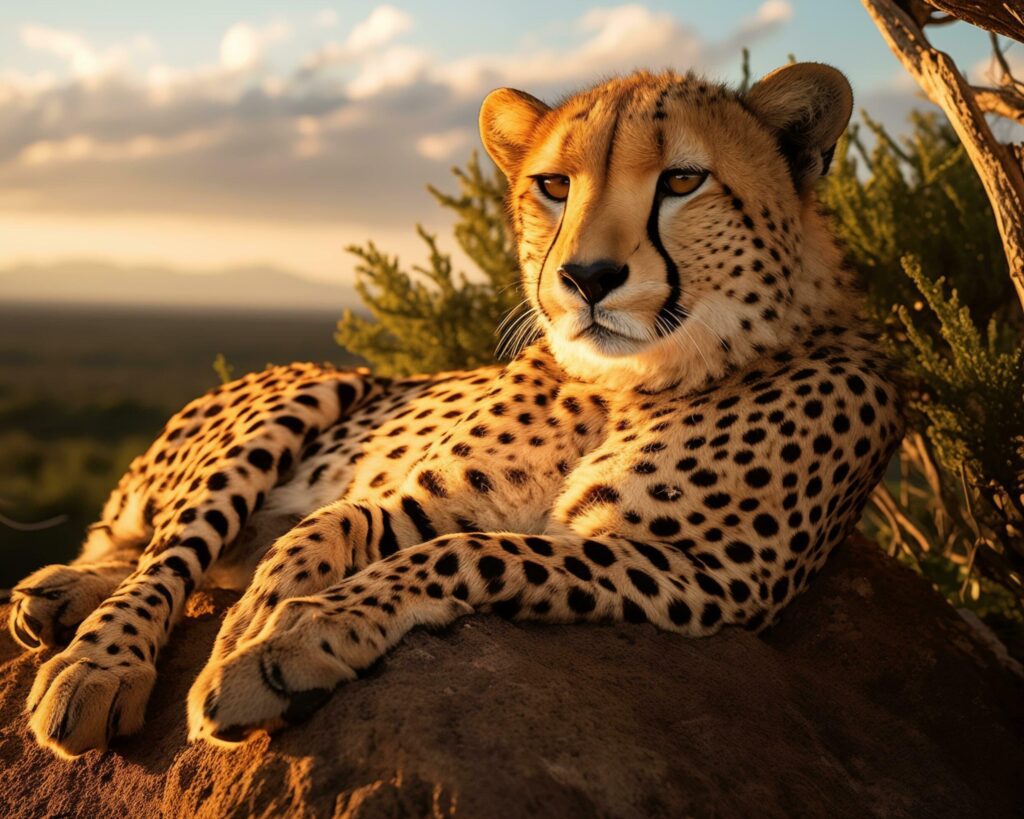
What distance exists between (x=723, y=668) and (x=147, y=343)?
60209 millimetres

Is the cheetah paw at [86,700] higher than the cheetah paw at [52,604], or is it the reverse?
the cheetah paw at [86,700]

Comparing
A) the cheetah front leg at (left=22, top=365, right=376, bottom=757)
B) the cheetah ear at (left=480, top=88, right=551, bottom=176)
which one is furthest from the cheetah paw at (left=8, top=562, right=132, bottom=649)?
the cheetah ear at (left=480, top=88, right=551, bottom=176)

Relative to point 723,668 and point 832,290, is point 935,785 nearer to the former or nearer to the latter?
point 723,668

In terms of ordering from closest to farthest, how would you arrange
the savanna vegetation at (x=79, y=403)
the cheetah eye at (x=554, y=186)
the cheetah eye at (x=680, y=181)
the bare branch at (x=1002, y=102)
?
the cheetah eye at (x=680, y=181), the cheetah eye at (x=554, y=186), the bare branch at (x=1002, y=102), the savanna vegetation at (x=79, y=403)

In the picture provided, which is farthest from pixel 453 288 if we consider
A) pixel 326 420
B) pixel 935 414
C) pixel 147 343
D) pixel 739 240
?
pixel 147 343

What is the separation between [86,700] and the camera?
7.32ft

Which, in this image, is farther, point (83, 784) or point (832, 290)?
point (832, 290)

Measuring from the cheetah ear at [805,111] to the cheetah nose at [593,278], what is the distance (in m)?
0.68

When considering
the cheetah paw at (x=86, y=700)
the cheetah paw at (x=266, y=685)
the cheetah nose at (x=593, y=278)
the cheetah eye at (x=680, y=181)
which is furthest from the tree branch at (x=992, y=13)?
the cheetah paw at (x=86, y=700)

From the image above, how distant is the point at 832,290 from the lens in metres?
2.70

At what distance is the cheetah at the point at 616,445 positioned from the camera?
221 cm

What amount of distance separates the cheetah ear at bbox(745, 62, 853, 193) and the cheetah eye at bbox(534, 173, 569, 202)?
494 millimetres

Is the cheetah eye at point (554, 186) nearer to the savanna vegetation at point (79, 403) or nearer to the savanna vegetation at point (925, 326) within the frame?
the savanna vegetation at point (925, 326)

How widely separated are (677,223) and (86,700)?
1527mm
